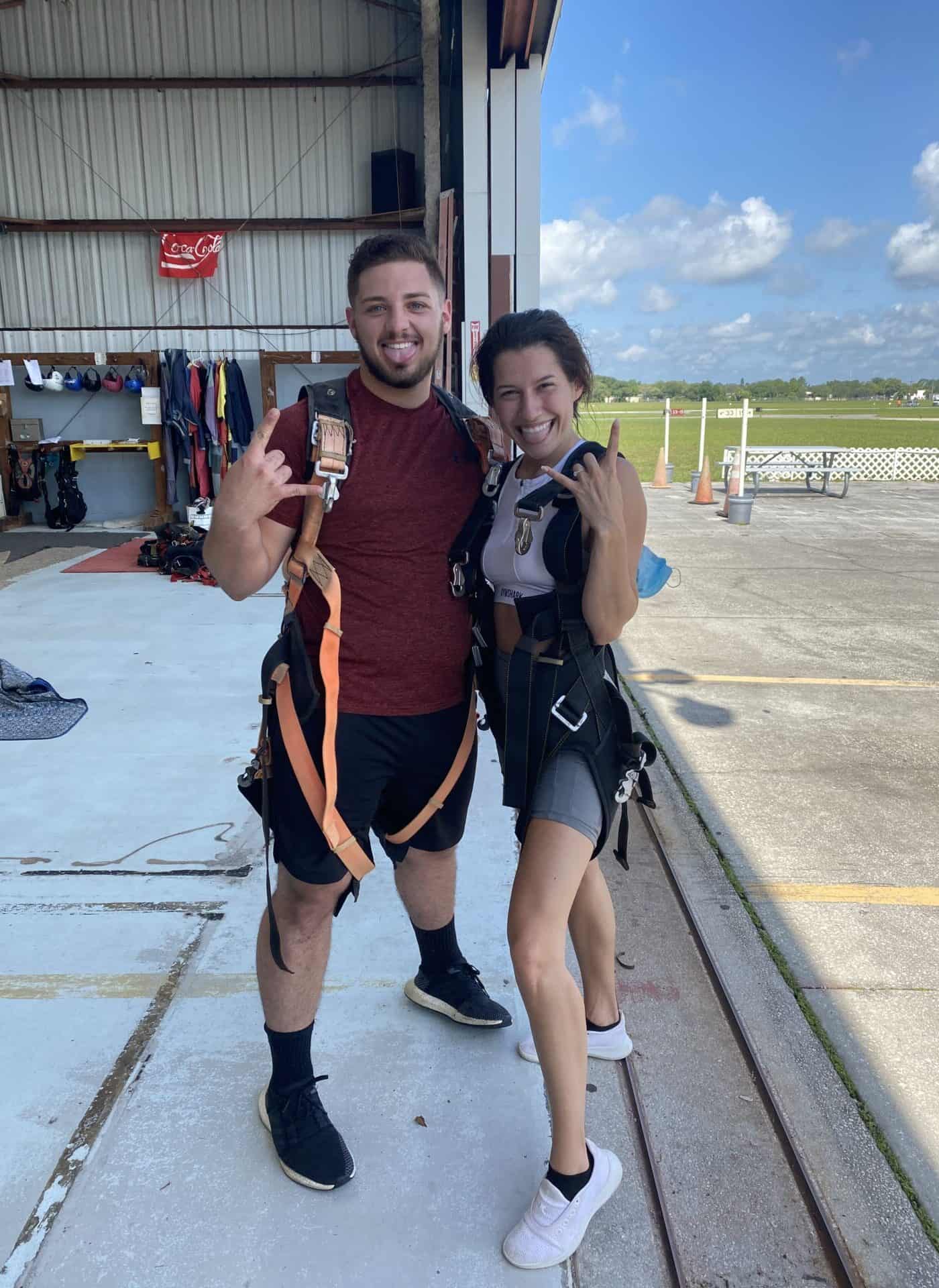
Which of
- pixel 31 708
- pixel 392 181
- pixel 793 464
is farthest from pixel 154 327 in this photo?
pixel 793 464

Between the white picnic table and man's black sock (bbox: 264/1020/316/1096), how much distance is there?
15.6 m

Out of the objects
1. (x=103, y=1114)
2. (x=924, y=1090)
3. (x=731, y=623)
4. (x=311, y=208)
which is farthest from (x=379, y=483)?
(x=311, y=208)

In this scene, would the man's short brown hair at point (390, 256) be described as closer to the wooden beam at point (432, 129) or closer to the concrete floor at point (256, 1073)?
the concrete floor at point (256, 1073)

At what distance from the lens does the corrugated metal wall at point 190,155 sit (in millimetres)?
10641

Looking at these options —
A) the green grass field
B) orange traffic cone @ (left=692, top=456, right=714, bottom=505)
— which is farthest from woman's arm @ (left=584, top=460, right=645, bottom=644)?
orange traffic cone @ (left=692, top=456, right=714, bottom=505)

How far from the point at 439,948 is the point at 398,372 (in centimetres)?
141

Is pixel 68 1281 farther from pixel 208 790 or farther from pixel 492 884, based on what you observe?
pixel 208 790

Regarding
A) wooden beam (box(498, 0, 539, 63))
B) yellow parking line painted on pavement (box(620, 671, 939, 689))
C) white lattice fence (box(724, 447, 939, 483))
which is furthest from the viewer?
white lattice fence (box(724, 447, 939, 483))

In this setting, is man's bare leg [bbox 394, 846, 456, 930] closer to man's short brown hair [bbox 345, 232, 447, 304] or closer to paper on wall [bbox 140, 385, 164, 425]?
man's short brown hair [bbox 345, 232, 447, 304]

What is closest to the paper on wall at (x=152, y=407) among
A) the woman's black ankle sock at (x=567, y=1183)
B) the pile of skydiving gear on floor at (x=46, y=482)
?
the pile of skydiving gear on floor at (x=46, y=482)

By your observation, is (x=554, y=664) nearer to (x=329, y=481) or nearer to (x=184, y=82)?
(x=329, y=481)

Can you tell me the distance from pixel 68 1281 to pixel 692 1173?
1.21 metres

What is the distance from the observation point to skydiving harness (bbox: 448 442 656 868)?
1.76 meters

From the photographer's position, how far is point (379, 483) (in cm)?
181
